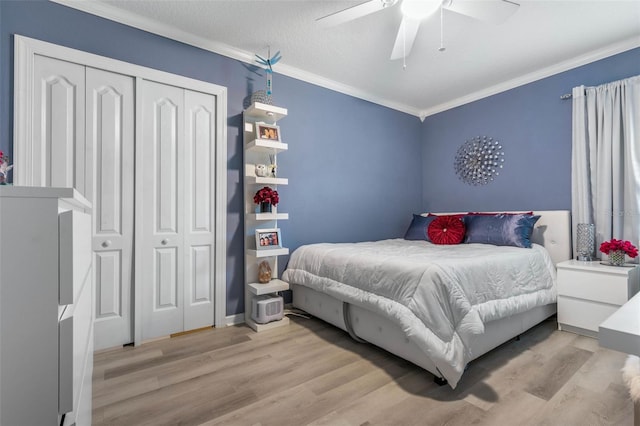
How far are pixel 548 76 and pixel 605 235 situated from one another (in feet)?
5.67

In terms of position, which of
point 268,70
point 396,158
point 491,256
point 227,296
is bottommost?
point 227,296

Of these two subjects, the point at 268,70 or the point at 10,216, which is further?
the point at 268,70

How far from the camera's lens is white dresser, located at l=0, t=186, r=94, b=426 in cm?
65

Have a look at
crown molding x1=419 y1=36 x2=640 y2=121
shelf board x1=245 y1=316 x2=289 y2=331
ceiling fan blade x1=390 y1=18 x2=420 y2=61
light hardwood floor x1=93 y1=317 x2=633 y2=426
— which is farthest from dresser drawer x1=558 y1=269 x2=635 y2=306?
shelf board x1=245 y1=316 x2=289 y2=331

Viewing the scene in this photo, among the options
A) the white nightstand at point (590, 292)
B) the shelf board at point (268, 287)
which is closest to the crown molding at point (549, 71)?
the white nightstand at point (590, 292)

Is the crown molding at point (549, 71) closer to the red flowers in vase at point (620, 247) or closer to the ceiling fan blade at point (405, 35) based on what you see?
the red flowers in vase at point (620, 247)

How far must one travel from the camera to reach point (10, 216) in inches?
25.9

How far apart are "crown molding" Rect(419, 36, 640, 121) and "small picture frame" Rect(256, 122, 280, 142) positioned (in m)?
2.61

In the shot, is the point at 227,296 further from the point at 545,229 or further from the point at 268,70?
the point at 545,229

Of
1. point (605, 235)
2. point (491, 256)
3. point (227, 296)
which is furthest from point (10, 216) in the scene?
point (605, 235)

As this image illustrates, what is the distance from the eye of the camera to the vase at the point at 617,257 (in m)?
2.42

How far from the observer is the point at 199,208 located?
8.61ft

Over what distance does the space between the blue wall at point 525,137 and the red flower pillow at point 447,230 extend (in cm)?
68

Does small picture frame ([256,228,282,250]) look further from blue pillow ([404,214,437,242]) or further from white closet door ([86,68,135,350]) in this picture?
blue pillow ([404,214,437,242])
